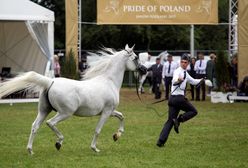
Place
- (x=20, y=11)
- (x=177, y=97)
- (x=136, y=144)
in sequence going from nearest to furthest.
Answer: (x=177, y=97), (x=136, y=144), (x=20, y=11)

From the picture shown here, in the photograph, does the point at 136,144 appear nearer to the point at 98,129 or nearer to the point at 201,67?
the point at 98,129

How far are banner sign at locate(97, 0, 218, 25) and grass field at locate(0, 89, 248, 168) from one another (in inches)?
279

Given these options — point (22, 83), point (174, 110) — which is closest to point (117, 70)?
point (174, 110)

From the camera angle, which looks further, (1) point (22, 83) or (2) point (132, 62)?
(2) point (132, 62)

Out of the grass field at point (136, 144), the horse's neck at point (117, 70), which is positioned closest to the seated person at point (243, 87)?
the grass field at point (136, 144)

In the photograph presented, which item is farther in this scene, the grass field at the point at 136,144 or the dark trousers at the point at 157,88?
the dark trousers at the point at 157,88

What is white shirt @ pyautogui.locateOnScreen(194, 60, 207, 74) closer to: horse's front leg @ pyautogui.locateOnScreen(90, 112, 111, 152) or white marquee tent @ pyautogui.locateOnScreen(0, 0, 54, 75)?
white marquee tent @ pyautogui.locateOnScreen(0, 0, 54, 75)

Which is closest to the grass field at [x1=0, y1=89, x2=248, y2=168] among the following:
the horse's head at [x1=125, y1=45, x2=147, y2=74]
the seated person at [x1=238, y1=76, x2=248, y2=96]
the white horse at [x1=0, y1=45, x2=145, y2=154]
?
the white horse at [x1=0, y1=45, x2=145, y2=154]

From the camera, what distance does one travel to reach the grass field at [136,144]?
426 inches

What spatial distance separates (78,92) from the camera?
38.7ft

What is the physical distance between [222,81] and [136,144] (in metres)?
13.3

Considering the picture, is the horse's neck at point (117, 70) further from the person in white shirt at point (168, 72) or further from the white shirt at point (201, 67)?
the white shirt at point (201, 67)

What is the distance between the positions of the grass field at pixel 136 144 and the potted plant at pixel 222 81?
4.94 meters

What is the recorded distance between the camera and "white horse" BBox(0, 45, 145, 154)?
1159 cm
